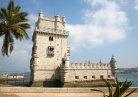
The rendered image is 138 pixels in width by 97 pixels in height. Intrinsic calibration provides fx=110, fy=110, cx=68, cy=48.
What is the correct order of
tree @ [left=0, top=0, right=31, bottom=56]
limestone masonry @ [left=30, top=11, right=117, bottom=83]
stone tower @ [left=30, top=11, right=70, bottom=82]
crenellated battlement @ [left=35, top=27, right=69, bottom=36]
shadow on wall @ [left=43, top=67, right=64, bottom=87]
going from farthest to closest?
crenellated battlement @ [left=35, top=27, right=69, bottom=36]
shadow on wall @ [left=43, top=67, right=64, bottom=87]
stone tower @ [left=30, top=11, right=70, bottom=82]
limestone masonry @ [left=30, top=11, right=117, bottom=83]
tree @ [left=0, top=0, right=31, bottom=56]

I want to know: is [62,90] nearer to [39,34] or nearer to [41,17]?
[39,34]

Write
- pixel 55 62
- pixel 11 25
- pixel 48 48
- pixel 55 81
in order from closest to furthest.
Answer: pixel 11 25, pixel 55 81, pixel 48 48, pixel 55 62

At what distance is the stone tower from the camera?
26422 millimetres

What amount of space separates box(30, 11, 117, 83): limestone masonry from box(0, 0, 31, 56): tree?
1401cm

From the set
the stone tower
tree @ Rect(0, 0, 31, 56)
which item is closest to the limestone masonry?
the stone tower

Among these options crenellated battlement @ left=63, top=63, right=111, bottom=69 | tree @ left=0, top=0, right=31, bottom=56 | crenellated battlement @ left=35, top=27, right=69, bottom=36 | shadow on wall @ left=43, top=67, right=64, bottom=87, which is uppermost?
crenellated battlement @ left=35, top=27, right=69, bottom=36

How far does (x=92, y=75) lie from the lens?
28547 millimetres

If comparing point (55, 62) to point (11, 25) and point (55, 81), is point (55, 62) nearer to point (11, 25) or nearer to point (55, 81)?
point (55, 81)

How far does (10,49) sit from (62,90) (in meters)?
7.67

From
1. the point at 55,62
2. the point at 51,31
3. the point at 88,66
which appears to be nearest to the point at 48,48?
the point at 55,62

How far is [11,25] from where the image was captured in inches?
478

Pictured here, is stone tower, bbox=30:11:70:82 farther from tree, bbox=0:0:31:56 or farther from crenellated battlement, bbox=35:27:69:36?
tree, bbox=0:0:31:56

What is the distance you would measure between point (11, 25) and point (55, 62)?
688 inches

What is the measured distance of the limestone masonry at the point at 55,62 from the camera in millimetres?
26094
